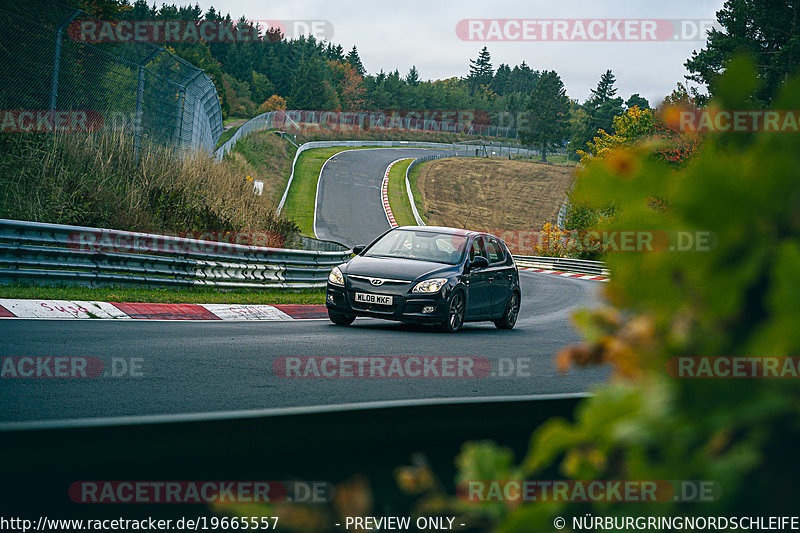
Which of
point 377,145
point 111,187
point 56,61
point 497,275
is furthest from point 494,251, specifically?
point 377,145

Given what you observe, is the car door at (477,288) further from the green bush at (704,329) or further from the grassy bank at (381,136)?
the grassy bank at (381,136)

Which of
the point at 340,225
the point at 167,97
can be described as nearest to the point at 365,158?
the point at 340,225

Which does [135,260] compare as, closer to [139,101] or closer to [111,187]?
[111,187]

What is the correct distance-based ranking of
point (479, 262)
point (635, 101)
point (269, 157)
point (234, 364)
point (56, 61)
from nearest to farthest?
1. point (234, 364)
2. point (479, 262)
3. point (56, 61)
4. point (269, 157)
5. point (635, 101)

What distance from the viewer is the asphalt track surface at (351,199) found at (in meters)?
49.8

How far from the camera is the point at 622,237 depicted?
93 cm

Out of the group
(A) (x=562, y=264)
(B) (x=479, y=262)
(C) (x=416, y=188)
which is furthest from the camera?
(C) (x=416, y=188)

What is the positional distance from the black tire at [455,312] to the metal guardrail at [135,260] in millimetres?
4785

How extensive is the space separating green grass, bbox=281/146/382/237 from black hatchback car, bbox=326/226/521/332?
27.7 m

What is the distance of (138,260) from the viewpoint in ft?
44.6

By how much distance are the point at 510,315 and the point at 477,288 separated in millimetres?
1467

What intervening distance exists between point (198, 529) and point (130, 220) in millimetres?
15014

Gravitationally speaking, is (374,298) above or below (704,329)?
below

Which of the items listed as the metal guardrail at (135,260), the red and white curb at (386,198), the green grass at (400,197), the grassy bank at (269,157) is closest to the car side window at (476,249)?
the metal guardrail at (135,260)
